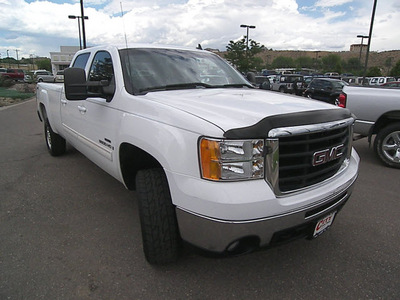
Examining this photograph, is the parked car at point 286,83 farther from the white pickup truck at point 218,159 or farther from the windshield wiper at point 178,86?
the white pickup truck at point 218,159

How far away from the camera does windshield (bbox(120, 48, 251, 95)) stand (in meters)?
2.91

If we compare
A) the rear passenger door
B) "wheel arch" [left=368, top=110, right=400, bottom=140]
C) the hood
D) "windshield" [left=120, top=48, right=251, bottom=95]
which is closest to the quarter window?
the rear passenger door

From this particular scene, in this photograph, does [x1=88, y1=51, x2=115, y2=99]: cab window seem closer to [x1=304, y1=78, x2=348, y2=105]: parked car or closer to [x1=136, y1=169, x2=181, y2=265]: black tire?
[x1=136, y1=169, x2=181, y2=265]: black tire

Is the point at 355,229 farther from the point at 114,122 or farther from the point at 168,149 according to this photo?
the point at 114,122

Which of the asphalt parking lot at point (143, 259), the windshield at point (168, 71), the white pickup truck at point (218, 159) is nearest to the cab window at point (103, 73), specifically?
the white pickup truck at point (218, 159)

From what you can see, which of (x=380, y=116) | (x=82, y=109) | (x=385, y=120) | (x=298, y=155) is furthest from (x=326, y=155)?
(x=385, y=120)

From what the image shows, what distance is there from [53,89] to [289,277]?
4.48m

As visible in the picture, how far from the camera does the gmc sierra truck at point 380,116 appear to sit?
207 inches

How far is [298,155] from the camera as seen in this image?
202cm

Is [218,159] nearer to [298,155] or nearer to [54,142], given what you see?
[298,155]

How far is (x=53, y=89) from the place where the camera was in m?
4.96

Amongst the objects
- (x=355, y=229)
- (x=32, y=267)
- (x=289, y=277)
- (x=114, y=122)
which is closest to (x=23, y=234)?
(x=32, y=267)

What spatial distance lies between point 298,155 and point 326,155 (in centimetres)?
31

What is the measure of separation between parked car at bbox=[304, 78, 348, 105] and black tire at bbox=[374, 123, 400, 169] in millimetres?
9855
